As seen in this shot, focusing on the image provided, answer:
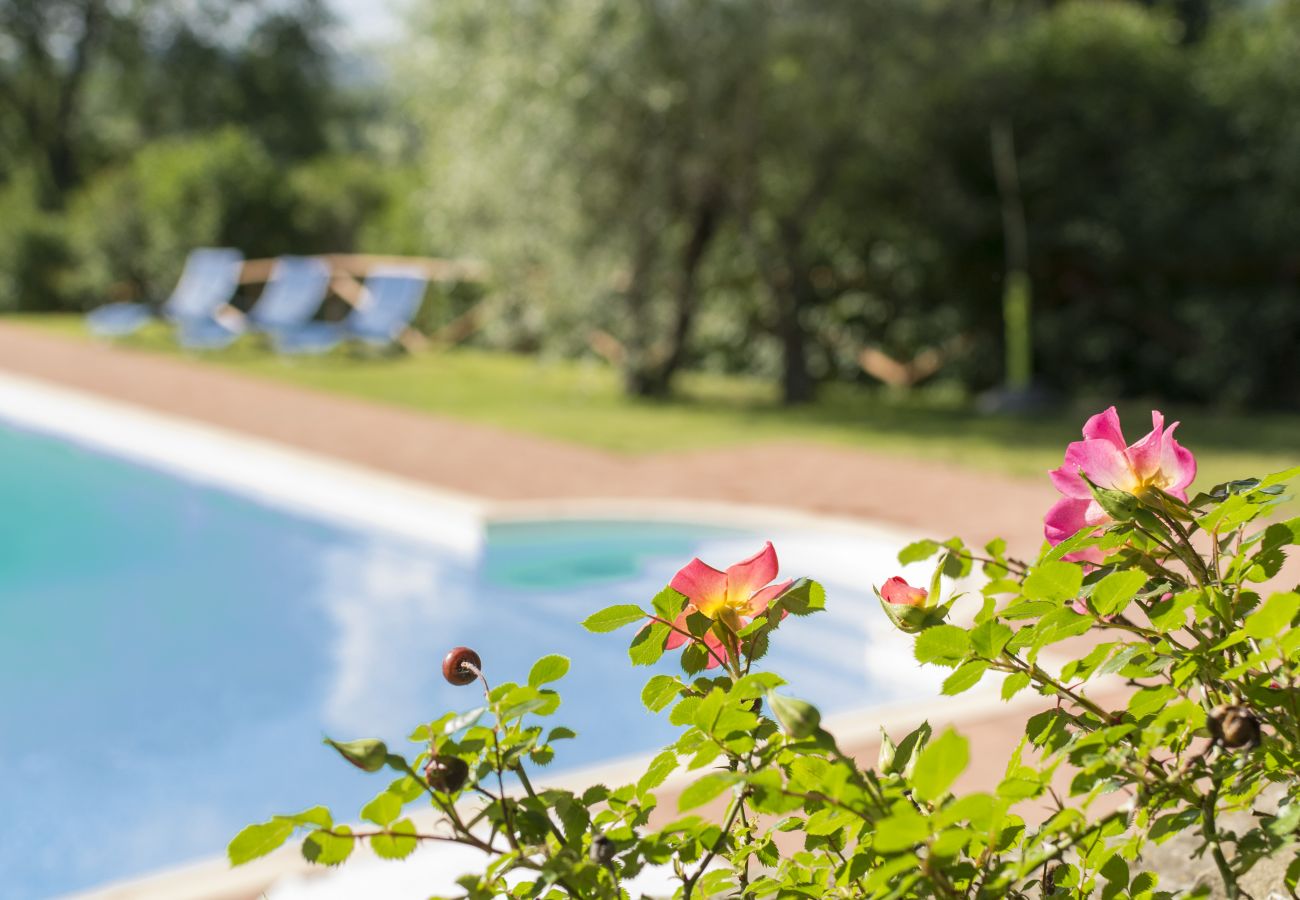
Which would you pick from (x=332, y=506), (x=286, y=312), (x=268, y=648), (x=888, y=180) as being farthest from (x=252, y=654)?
(x=286, y=312)

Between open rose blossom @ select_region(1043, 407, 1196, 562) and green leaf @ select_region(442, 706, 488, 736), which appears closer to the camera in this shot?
green leaf @ select_region(442, 706, 488, 736)

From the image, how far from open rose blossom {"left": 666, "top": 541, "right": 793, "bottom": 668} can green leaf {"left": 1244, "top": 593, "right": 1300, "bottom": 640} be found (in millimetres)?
375

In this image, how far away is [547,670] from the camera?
3.35 ft

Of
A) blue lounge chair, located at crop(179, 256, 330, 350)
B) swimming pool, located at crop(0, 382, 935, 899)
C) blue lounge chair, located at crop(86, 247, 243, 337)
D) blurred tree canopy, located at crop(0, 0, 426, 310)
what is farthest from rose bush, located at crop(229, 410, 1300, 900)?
blurred tree canopy, located at crop(0, 0, 426, 310)

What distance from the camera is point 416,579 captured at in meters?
6.93

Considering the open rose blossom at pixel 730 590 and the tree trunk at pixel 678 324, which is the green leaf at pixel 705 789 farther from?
the tree trunk at pixel 678 324

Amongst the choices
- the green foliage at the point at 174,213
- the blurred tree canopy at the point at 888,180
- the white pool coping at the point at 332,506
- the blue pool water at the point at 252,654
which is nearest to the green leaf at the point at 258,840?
the white pool coping at the point at 332,506

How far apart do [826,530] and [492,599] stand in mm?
1659

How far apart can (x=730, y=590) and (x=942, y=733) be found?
0.27 metres

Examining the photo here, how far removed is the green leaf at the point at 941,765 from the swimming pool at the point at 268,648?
12.1 ft

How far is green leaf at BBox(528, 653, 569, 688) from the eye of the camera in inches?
39.6

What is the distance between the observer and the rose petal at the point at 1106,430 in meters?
1.16

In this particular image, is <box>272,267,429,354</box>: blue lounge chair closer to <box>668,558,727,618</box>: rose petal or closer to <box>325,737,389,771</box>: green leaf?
<box>668,558,727,618</box>: rose petal

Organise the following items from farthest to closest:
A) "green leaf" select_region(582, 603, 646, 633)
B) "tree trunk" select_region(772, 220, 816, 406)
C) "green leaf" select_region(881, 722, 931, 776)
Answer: "tree trunk" select_region(772, 220, 816, 406) → "green leaf" select_region(881, 722, 931, 776) → "green leaf" select_region(582, 603, 646, 633)
